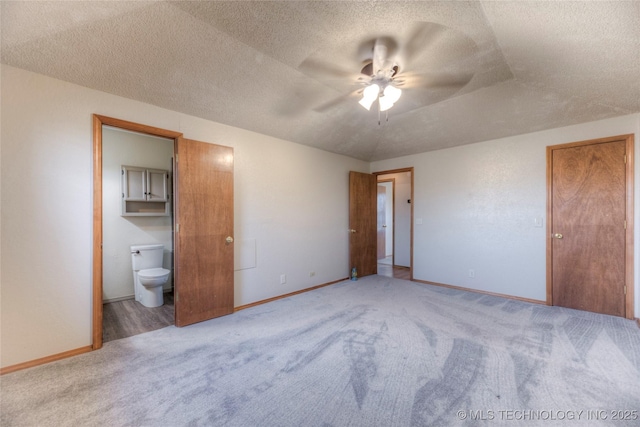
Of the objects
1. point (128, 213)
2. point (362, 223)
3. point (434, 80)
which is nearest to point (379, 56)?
point (434, 80)

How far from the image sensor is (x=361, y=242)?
4996 millimetres

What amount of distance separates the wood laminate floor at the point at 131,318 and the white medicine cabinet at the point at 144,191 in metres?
1.31

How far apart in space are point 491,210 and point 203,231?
397 cm

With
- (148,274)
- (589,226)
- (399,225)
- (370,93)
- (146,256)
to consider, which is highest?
(370,93)

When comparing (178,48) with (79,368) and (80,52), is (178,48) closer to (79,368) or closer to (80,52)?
(80,52)

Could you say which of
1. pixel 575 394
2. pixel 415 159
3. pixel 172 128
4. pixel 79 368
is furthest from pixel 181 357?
pixel 415 159

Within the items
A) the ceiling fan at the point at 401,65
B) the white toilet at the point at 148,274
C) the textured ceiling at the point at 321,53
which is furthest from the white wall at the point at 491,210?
the white toilet at the point at 148,274

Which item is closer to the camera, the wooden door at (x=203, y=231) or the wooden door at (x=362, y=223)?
the wooden door at (x=203, y=231)

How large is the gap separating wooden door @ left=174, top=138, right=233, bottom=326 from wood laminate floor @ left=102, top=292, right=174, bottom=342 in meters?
Answer: 0.39

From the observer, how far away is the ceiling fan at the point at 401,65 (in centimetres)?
203

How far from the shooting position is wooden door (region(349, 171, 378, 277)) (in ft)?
15.9

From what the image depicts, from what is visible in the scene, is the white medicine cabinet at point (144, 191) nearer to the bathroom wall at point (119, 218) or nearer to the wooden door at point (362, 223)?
the bathroom wall at point (119, 218)

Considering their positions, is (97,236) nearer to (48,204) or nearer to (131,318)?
(48,204)

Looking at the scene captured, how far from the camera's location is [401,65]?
236 cm
